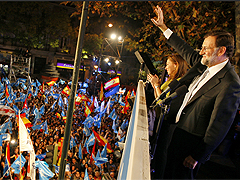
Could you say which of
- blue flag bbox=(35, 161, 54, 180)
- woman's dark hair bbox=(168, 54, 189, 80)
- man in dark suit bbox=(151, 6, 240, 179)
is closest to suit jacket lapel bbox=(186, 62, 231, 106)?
man in dark suit bbox=(151, 6, 240, 179)

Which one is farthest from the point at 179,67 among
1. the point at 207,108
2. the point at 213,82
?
the point at 207,108

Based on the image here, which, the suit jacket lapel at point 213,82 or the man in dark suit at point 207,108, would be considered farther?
the suit jacket lapel at point 213,82

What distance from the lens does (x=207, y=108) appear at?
1.72 m

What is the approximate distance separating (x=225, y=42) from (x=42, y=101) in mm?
15939

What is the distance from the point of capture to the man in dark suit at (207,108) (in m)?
1.56

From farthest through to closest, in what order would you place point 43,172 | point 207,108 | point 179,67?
point 43,172, point 179,67, point 207,108

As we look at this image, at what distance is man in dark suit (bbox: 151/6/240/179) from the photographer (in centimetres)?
156

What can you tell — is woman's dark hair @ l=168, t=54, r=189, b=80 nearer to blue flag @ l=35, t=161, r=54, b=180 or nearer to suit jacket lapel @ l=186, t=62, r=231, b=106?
suit jacket lapel @ l=186, t=62, r=231, b=106

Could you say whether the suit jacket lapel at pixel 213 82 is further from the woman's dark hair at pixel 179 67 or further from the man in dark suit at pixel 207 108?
the woman's dark hair at pixel 179 67

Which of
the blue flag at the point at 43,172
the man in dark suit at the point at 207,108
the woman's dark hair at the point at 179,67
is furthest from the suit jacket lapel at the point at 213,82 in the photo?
the blue flag at the point at 43,172

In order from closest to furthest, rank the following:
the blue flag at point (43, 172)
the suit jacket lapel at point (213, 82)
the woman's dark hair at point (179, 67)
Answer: the suit jacket lapel at point (213, 82), the woman's dark hair at point (179, 67), the blue flag at point (43, 172)

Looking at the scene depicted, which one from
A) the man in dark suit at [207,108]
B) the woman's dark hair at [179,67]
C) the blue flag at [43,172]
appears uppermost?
the woman's dark hair at [179,67]

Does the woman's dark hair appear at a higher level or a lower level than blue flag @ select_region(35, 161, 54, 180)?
higher

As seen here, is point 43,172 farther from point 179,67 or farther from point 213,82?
point 213,82
